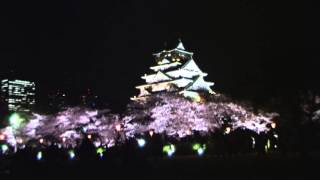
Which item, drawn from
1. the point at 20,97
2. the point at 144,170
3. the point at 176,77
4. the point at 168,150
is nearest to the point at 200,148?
the point at 168,150

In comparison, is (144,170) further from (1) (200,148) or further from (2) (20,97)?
(2) (20,97)

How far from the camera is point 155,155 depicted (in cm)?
3152

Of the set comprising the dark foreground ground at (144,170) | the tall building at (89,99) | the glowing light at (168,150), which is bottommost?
the dark foreground ground at (144,170)

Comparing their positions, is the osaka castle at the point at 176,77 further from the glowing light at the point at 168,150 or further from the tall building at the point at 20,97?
the glowing light at the point at 168,150

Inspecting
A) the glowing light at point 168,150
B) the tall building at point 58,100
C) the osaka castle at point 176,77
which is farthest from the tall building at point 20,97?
the glowing light at point 168,150

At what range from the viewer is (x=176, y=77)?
6569cm

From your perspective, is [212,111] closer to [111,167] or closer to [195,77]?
[195,77]

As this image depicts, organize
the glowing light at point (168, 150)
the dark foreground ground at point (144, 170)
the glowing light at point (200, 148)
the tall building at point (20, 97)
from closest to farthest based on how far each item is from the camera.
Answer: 1. the dark foreground ground at point (144, 170)
2. the glowing light at point (168, 150)
3. the glowing light at point (200, 148)
4. the tall building at point (20, 97)

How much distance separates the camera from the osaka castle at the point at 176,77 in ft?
206

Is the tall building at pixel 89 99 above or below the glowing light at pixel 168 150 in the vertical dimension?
above

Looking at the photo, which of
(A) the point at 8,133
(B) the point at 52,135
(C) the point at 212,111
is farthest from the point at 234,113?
(A) the point at 8,133

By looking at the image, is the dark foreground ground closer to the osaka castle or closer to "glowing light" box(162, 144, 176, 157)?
"glowing light" box(162, 144, 176, 157)

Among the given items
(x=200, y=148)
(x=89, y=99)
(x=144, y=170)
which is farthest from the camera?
(x=89, y=99)

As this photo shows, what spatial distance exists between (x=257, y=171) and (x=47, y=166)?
10767 millimetres
